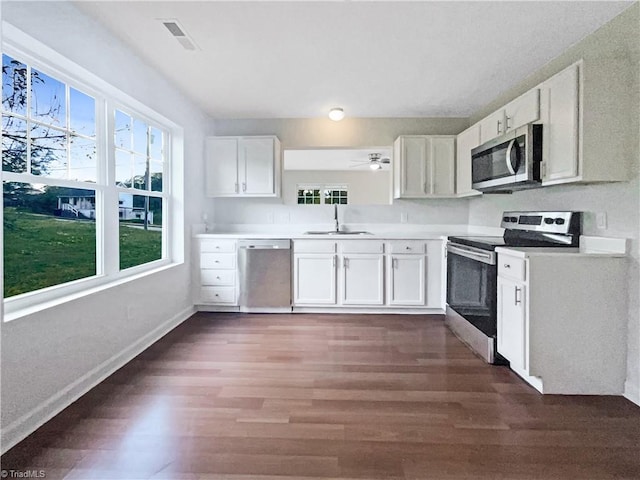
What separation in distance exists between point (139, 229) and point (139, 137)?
0.79 meters

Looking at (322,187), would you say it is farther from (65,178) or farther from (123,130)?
(65,178)

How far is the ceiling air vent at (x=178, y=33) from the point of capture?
2.33 m

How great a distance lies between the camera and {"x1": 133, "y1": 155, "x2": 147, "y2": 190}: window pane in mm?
3145

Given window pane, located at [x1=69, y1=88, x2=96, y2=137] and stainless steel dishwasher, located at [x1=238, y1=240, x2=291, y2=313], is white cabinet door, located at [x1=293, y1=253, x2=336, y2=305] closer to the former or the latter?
stainless steel dishwasher, located at [x1=238, y1=240, x2=291, y2=313]

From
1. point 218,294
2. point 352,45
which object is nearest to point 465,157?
point 352,45

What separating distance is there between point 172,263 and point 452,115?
141 inches

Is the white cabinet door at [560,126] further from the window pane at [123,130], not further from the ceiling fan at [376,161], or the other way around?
the window pane at [123,130]

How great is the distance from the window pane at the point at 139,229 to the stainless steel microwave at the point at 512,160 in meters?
2.95

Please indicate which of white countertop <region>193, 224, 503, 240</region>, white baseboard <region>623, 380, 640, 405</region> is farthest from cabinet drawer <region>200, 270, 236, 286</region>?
white baseboard <region>623, 380, 640, 405</region>

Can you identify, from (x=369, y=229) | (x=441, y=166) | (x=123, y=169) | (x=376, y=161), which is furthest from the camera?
(x=376, y=161)

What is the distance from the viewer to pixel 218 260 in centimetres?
414

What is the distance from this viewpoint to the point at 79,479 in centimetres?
152

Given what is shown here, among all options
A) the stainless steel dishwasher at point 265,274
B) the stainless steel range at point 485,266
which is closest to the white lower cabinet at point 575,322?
the stainless steel range at point 485,266

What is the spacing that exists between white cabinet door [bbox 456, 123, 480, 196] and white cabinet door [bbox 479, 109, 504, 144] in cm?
12
